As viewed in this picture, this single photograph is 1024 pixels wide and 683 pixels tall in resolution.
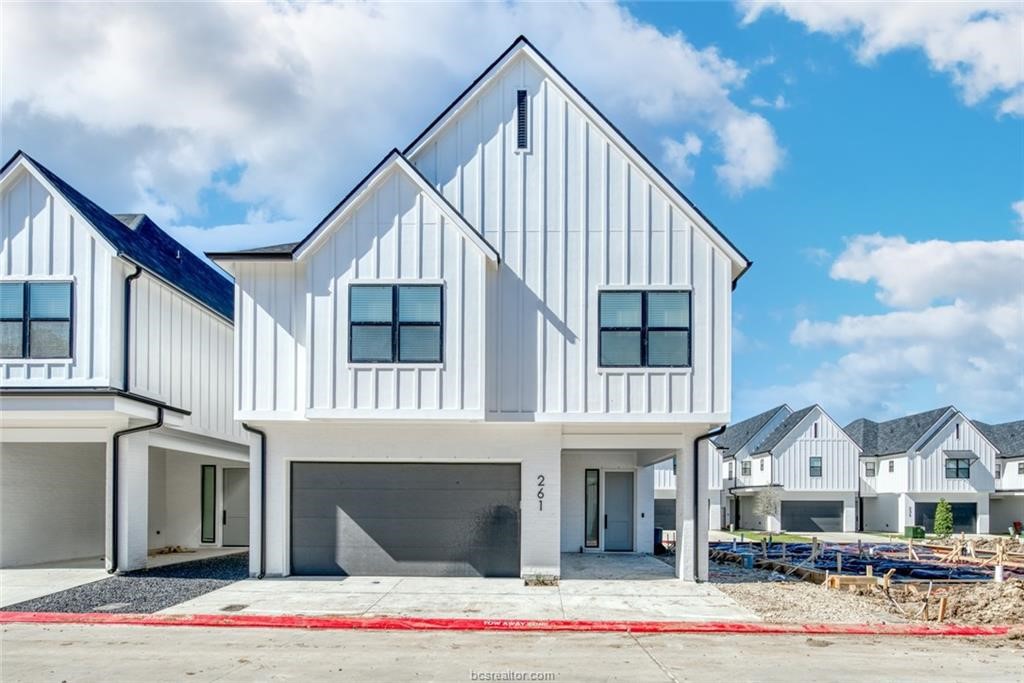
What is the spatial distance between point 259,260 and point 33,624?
7151 millimetres

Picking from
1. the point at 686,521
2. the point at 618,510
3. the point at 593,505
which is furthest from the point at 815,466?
the point at 686,521

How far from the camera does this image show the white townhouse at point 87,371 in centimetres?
1595

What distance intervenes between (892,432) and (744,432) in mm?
9029

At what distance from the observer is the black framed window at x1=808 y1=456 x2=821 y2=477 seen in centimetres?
4813

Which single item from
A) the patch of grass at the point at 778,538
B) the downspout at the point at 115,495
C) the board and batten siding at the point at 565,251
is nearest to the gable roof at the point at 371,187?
the board and batten siding at the point at 565,251

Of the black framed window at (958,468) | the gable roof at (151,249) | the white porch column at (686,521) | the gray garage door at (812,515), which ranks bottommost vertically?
the gray garage door at (812,515)

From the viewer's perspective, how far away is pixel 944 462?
4734 cm

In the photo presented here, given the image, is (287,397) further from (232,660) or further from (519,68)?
(519,68)

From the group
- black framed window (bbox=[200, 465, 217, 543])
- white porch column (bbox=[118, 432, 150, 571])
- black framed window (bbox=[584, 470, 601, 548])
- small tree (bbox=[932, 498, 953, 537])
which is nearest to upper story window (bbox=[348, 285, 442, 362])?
white porch column (bbox=[118, 432, 150, 571])

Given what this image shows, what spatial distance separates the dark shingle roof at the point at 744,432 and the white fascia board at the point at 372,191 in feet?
133

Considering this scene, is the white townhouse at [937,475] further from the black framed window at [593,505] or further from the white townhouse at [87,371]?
the white townhouse at [87,371]

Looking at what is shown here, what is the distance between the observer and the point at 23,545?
18.6 metres

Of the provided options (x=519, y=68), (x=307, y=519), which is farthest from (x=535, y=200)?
(x=307, y=519)

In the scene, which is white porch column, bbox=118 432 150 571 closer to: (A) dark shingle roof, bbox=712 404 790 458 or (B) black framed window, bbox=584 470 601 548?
(B) black framed window, bbox=584 470 601 548
